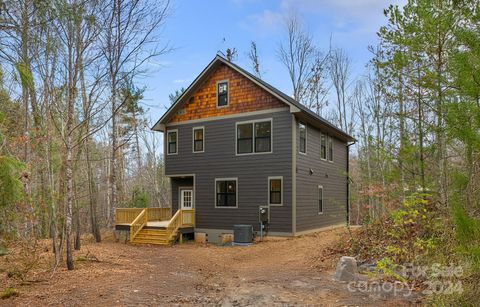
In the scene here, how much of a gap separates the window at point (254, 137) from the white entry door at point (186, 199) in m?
3.74

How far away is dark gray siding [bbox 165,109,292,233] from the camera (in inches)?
581

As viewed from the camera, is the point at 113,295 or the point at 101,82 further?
the point at 101,82

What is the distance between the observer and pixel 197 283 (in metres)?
7.63

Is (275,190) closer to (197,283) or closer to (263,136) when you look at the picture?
(263,136)

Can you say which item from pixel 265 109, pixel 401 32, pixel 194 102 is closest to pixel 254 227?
pixel 265 109

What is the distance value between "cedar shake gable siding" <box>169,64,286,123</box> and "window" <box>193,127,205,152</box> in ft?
1.87

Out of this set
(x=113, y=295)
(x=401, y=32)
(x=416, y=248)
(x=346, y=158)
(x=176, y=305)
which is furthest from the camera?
(x=346, y=158)

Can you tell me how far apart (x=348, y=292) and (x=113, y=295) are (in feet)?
13.2

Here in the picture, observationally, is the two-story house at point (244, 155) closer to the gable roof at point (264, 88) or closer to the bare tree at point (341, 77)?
the gable roof at point (264, 88)

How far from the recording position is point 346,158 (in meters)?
21.2

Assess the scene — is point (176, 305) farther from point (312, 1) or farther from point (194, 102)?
point (312, 1)

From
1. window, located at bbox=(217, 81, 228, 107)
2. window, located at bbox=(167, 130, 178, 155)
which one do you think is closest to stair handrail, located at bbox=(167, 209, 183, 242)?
window, located at bbox=(167, 130, 178, 155)

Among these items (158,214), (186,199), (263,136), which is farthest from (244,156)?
(158,214)

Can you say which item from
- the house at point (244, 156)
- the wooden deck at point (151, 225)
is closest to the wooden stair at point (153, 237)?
the wooden deck at point (151, 225)
